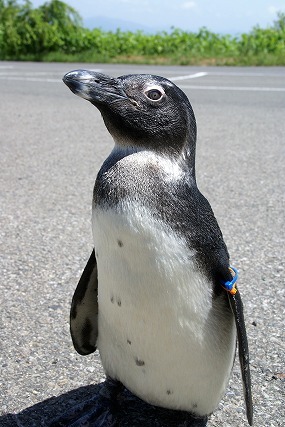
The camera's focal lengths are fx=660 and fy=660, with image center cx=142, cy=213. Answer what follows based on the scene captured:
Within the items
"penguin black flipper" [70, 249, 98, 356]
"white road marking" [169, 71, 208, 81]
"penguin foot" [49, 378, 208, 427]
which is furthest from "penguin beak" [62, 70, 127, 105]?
"white road marking" [169, 71, 208, 81]

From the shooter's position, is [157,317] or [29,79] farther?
[29,79]

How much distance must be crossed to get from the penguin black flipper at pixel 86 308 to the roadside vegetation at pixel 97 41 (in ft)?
35.1

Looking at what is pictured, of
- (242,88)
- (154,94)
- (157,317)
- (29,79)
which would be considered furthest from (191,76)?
(157,317)

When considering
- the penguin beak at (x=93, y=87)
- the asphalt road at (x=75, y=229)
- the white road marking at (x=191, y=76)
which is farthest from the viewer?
the white road marking at (x=191, y=76)

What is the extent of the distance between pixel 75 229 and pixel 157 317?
78.6 inches

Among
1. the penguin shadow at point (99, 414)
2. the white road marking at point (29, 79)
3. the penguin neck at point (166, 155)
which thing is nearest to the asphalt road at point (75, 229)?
the penguin shadow at point (99, 414)

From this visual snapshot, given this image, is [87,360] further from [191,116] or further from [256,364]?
A: [191,116]

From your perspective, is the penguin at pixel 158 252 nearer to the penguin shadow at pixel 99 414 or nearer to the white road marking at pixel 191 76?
the penguin shadow at pixel 99 414

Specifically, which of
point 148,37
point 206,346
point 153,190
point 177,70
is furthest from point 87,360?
point 148,37

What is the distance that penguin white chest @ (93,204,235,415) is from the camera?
1514mm

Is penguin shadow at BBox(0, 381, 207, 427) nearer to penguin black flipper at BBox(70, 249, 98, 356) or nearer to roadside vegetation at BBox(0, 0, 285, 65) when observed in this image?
penguin black flipper at BBox(70, 249, 98, 356)

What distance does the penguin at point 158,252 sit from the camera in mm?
1510

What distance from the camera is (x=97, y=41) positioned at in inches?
534

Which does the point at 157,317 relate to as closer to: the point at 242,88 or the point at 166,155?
the point at 166,155
